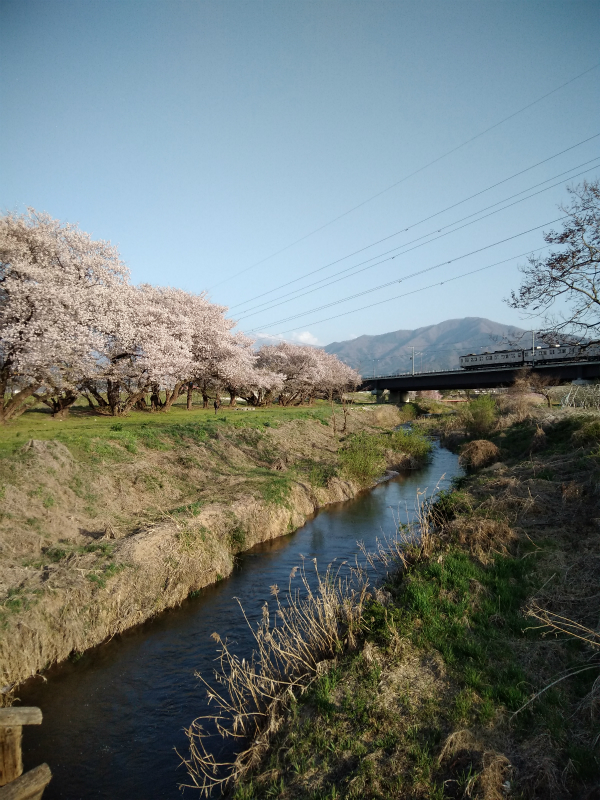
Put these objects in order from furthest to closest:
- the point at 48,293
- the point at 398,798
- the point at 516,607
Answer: the point at 48,293 < the point at 516,607 < the point at 398,798

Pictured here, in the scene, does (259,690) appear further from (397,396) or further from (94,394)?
(397,396)

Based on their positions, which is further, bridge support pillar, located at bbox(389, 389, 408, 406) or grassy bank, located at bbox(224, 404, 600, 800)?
bridge support pillar, located at bbox(389, 389, 408, 406)

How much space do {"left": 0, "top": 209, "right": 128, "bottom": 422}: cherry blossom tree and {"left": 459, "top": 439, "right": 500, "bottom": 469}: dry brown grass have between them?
72.1 ft

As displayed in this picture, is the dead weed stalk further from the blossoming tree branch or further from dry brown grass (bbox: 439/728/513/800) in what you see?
the blossoming tree branch

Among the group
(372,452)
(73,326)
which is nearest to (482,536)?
(372,452)

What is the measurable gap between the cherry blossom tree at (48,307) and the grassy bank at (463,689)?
22069 mm

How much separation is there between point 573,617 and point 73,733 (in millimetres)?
8578

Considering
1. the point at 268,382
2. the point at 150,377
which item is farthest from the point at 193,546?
the point at 268,382

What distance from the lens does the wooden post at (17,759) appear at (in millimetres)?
6254

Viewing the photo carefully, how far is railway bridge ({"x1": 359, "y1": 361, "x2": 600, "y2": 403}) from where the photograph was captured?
47.4 meters

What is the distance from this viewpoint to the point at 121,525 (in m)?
14.6

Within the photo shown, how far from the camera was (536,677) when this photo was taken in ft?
23.3

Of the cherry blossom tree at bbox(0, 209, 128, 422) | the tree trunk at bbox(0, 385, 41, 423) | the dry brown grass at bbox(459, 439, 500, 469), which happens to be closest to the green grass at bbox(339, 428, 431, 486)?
the dry brown grass at bbox(459, 439, 500, 469)

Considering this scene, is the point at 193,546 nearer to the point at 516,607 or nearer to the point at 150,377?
the point at 516,607
